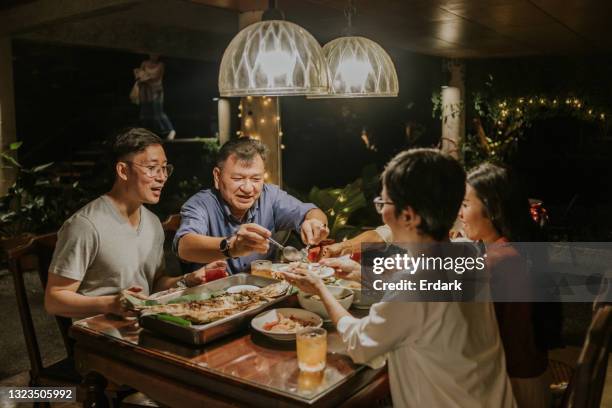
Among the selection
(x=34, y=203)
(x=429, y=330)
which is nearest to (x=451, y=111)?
(x=34, y=203)

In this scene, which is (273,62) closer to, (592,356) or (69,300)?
(69,300)

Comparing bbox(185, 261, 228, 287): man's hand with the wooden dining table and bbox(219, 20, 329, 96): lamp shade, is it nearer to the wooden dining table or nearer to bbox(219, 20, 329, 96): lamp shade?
the wooden dining table

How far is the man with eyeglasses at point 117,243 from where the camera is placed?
209cm

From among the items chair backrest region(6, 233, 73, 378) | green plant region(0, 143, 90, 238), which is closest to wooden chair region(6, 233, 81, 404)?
chair backrest region(6, 233, 73, 378)

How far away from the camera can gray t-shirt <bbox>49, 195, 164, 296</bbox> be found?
83.2 inches

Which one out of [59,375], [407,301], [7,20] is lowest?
[59,375]

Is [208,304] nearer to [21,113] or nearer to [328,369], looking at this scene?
[328,369]

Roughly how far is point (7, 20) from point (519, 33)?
594 cm

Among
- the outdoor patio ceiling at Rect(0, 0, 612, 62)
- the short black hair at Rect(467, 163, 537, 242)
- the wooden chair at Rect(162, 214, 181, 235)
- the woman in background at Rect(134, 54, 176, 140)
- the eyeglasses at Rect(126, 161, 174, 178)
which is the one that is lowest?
the wooden chair at Rect(162, 214, 181, 235)

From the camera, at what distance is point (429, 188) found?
1.52 m

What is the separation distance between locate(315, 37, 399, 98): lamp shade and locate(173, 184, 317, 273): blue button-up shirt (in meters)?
0.76

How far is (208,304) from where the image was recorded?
1.88 meters

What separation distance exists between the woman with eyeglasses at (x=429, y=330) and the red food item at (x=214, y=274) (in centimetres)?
83

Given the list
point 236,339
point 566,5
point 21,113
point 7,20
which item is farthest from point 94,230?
point 21,113
